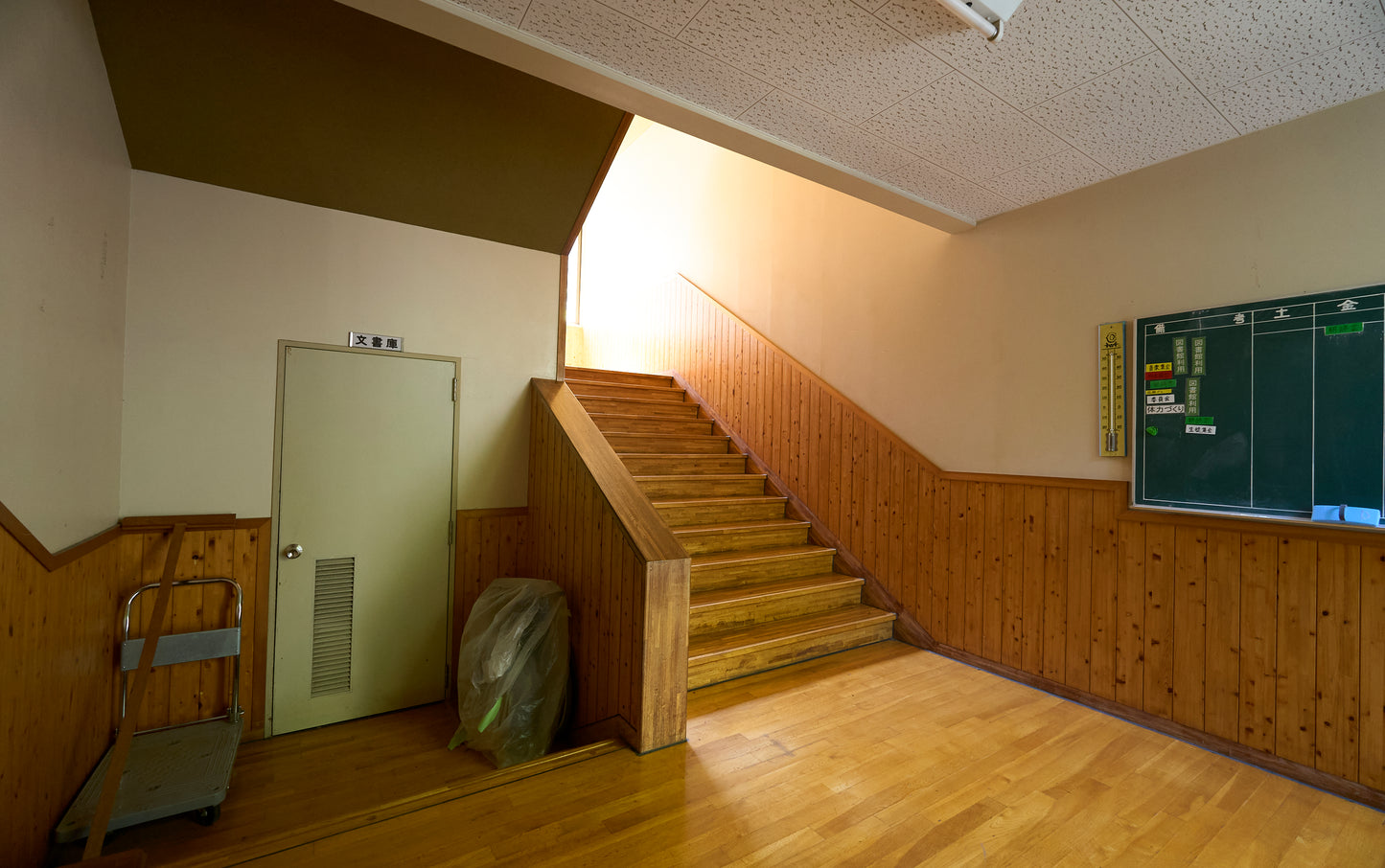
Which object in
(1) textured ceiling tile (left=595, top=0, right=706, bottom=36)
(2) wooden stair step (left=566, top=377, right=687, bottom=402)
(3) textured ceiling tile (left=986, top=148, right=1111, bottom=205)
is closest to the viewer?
(1) textured ceiling tile (left=595, top=0, right=706, bottom=36)

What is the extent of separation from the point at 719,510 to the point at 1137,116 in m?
3.05

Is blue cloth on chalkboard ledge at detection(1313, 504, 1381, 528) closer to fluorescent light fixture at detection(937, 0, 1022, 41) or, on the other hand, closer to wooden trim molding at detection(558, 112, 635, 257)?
fluorescent light fixture at detection(937, 0, 1022, 41)

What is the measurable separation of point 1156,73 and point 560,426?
9.52 ft

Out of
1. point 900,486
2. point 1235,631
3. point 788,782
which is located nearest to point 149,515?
point 788,782

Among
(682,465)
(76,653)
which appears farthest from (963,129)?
(76,653)

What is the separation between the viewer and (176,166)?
2.84 metres

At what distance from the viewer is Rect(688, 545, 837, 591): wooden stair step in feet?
12.1

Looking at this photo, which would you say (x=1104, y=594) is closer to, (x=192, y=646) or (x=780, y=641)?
(x=780, y=641)

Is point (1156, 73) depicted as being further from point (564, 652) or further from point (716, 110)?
point (564, 652)

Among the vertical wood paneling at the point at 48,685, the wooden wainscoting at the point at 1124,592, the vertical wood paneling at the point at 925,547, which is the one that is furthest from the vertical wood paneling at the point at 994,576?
the vertical wood paneling at the point at 48,685

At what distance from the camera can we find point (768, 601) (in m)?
3.60

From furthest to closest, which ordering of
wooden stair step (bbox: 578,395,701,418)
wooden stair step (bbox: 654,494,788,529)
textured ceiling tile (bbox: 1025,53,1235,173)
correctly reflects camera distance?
wooden stair step (bbox: 578,395,701,418)
wooden stair step (bbox: 654,494,788,529)
textured ceiling tile (bbox: 1025,53,1235,173)

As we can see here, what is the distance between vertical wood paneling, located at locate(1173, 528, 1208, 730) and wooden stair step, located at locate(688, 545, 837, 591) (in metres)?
1.94

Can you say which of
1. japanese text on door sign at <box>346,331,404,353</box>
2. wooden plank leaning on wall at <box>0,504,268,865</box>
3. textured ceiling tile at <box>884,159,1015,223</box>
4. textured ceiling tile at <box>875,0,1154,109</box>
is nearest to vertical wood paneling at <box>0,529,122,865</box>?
wooden plank leaning on wall at <box>0,504,268,865</box>
